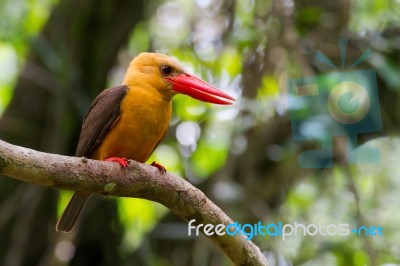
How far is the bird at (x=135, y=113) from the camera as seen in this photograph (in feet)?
11.4

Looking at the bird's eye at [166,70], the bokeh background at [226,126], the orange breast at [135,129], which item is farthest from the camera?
the bokeh background at [226,126]

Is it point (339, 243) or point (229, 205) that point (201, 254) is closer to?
point (229, 205)

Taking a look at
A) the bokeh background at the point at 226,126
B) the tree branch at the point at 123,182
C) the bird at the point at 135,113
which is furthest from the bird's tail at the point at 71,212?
the bokeh background at the point at 226,126

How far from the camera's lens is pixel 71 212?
364 cm

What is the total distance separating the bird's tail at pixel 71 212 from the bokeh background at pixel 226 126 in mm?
1182

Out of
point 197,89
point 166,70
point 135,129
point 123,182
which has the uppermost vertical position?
point 166,70

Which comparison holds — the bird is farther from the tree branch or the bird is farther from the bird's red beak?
the tree branch

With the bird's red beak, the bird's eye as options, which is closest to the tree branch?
the bird's red beak

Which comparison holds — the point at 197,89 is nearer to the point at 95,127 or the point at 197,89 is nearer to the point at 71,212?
the point at 95,127

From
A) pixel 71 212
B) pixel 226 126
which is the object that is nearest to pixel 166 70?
pixel 71 212

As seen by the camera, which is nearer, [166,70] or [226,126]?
[166,70]

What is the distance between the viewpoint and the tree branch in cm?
241

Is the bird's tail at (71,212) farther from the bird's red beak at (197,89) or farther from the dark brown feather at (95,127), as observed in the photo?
the bird's red beak at (197,89)

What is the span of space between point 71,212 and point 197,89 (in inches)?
36.4
